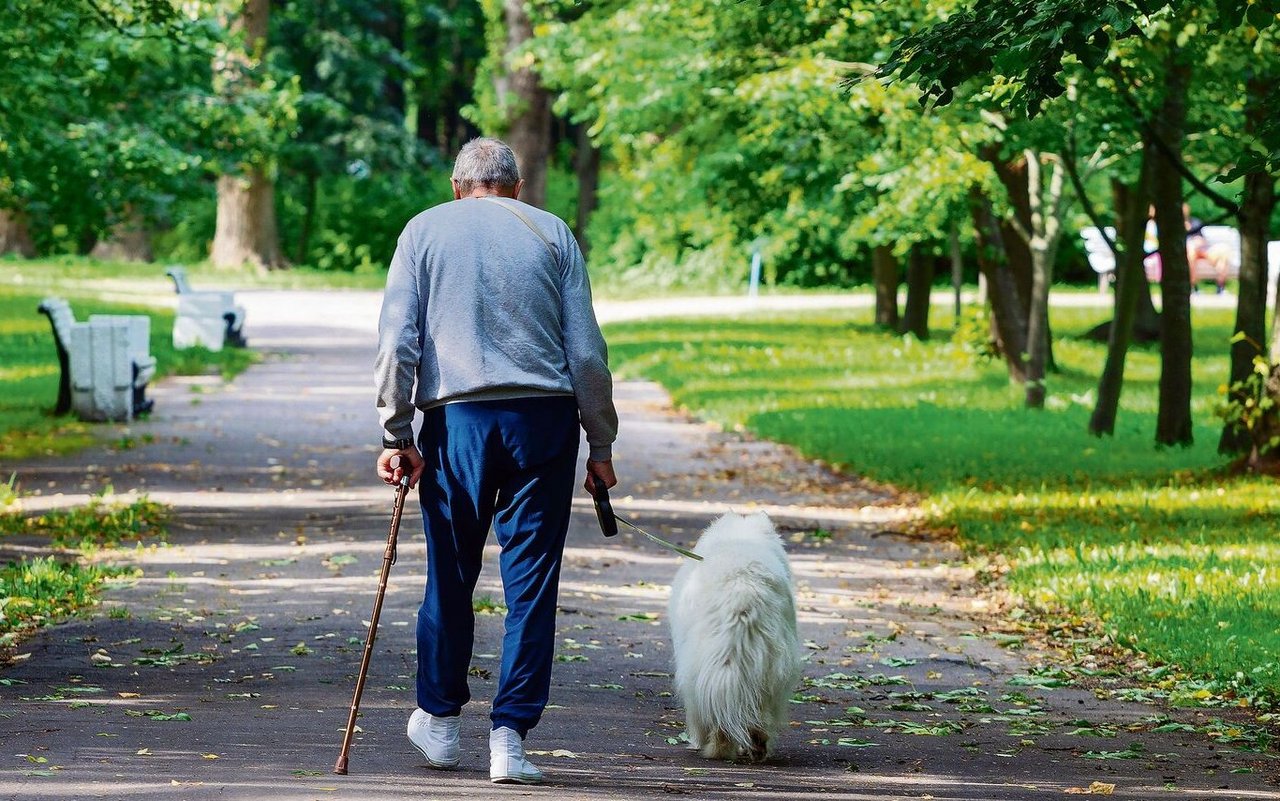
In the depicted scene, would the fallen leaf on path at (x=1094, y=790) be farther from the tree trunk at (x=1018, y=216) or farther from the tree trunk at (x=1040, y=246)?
the tree trunk at (x=1040, y=246)

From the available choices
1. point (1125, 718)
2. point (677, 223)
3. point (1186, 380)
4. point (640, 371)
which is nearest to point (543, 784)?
point (1125, 718)

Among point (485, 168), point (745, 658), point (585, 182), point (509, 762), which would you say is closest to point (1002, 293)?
point (745, 658)

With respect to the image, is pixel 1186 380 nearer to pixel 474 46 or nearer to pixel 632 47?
pixel 632 47

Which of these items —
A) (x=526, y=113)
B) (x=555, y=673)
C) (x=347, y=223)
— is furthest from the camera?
(x=347, y=223)

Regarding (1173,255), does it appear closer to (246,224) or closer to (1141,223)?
(1141,223)

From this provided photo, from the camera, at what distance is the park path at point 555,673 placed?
5.93 m

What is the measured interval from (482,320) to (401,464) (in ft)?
1.73

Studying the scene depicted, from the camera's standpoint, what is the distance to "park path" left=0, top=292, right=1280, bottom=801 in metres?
5.93

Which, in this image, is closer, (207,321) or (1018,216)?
(1018,216)

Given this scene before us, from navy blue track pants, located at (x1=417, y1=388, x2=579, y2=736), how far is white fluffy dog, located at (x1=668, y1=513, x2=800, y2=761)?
570mm

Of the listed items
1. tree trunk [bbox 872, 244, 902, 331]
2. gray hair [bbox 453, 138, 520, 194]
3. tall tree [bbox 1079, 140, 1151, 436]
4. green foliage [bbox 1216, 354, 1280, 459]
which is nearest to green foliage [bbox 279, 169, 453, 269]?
tree trunk [bbox 872, 244, 902, 331]

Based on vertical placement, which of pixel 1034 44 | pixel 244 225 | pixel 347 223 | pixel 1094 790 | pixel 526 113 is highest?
pixel 526 113

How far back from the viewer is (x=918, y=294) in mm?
32844

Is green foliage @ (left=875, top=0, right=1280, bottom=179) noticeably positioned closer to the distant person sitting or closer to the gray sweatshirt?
the gray sweatshirt
